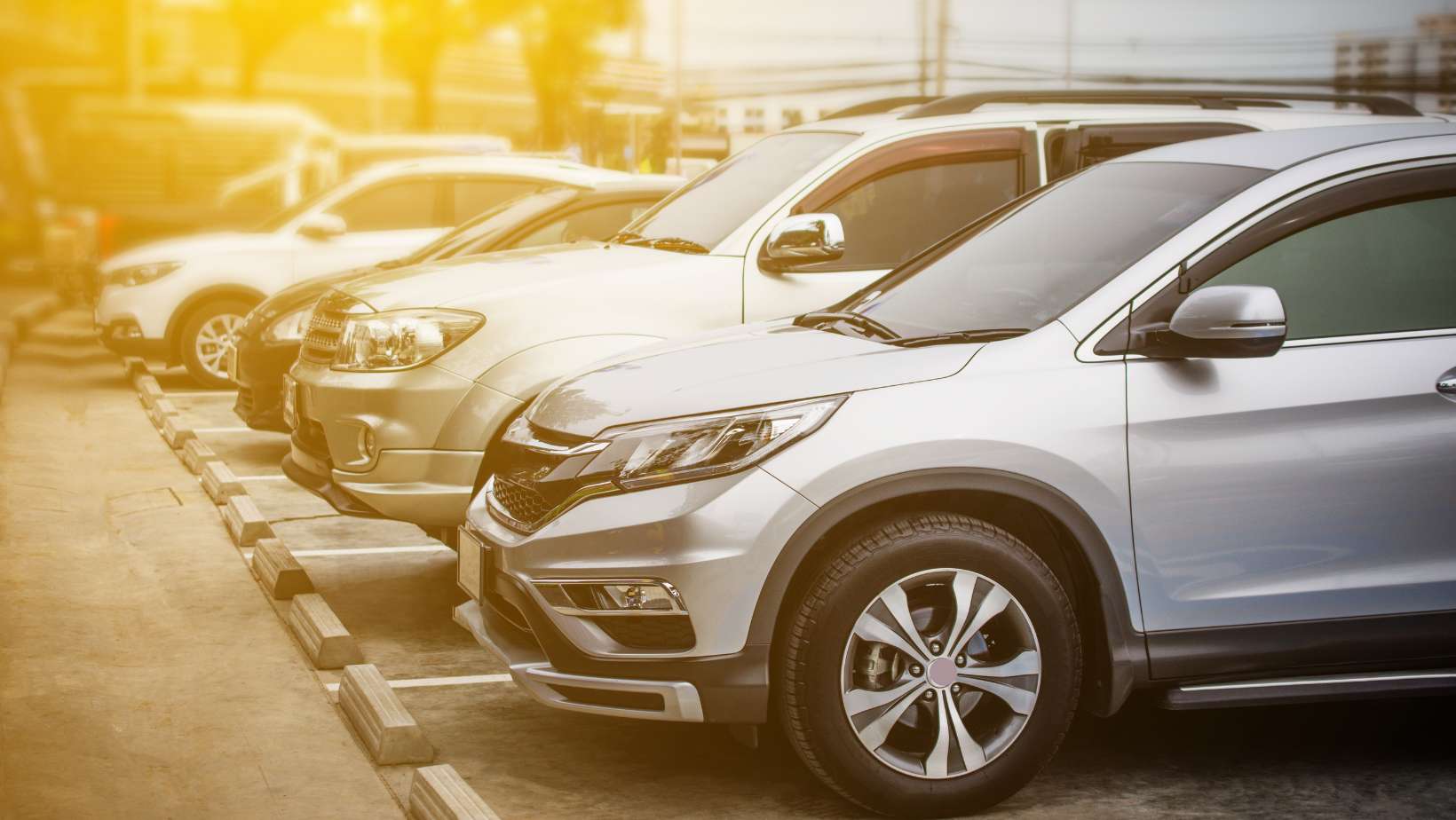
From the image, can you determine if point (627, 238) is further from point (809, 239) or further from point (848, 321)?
point (848, 321)

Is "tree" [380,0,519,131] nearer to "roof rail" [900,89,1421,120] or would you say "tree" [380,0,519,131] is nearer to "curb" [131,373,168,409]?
"curb" [131,373,168,409]

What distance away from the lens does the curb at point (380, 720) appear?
4711 mm

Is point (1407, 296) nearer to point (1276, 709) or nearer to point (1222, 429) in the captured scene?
point (1222, 429)

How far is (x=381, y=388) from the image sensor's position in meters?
6.16

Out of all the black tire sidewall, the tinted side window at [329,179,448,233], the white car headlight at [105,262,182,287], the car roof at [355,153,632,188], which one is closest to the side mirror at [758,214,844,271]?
the black tire sidewall

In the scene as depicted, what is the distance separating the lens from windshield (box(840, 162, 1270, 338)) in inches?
179

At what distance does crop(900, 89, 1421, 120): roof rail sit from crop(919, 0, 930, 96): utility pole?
10.9 metres

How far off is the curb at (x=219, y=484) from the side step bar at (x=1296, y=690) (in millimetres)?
5278

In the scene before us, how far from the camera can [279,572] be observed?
6.55 m

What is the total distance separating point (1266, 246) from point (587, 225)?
513 cm

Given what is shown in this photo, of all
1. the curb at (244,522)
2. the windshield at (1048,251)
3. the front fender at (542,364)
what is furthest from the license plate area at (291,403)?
the windshield at (1048,251)

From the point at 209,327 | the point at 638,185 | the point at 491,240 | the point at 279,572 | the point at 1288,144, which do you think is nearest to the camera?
the point at 1288,144

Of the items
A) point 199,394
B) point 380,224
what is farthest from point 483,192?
point 199,394

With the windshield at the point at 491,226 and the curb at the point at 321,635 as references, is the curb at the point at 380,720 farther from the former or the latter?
the windshield at the point at 491,226
